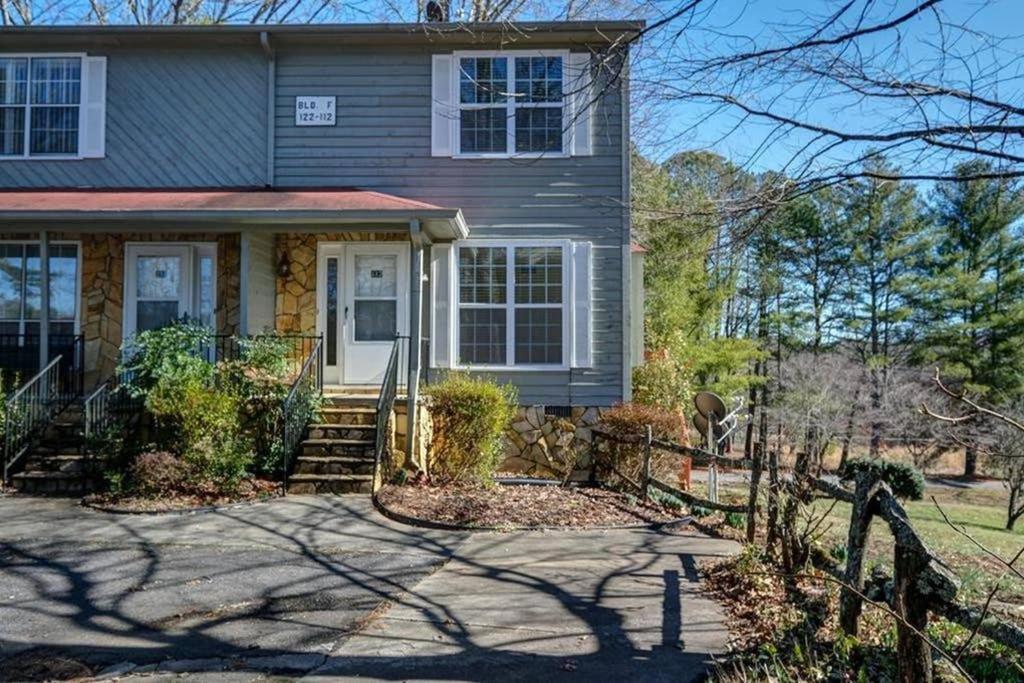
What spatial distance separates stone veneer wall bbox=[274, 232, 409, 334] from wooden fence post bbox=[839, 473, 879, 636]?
27.1 feet

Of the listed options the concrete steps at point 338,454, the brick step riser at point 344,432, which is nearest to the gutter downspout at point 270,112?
the concrete steps at point 338,454

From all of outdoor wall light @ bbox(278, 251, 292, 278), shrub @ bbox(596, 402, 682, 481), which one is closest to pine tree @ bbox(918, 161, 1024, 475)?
shrub @ bbox(596, 402, 682, 481)

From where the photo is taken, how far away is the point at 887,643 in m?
4.04

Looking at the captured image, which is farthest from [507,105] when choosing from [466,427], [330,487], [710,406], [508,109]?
[710,406]

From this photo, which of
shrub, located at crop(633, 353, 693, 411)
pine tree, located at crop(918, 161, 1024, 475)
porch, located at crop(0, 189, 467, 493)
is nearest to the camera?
porch, located at crop(0, 189, 467, 493)

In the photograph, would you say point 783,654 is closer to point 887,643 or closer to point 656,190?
point 887,643

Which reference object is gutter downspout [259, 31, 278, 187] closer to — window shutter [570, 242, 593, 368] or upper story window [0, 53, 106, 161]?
upper story window [0, 53, 106, 161]

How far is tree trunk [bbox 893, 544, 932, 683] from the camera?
304cm

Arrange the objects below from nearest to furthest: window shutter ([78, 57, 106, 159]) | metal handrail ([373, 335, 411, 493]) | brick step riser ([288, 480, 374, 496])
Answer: brick step riser ([288, 480, 374, 496])
metal handrail ([373, 335, 411, 493])
window shutter ([78, 57, 106, 159])

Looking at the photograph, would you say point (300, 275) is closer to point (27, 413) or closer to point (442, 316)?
point (442, 316)

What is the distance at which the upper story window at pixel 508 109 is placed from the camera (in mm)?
11539

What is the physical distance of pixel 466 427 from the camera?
9352 millimetres

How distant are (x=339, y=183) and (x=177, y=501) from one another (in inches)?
215

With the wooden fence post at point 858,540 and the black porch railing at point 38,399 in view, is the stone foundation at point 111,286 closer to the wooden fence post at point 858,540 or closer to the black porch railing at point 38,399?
the black porch railing at point 38,399
